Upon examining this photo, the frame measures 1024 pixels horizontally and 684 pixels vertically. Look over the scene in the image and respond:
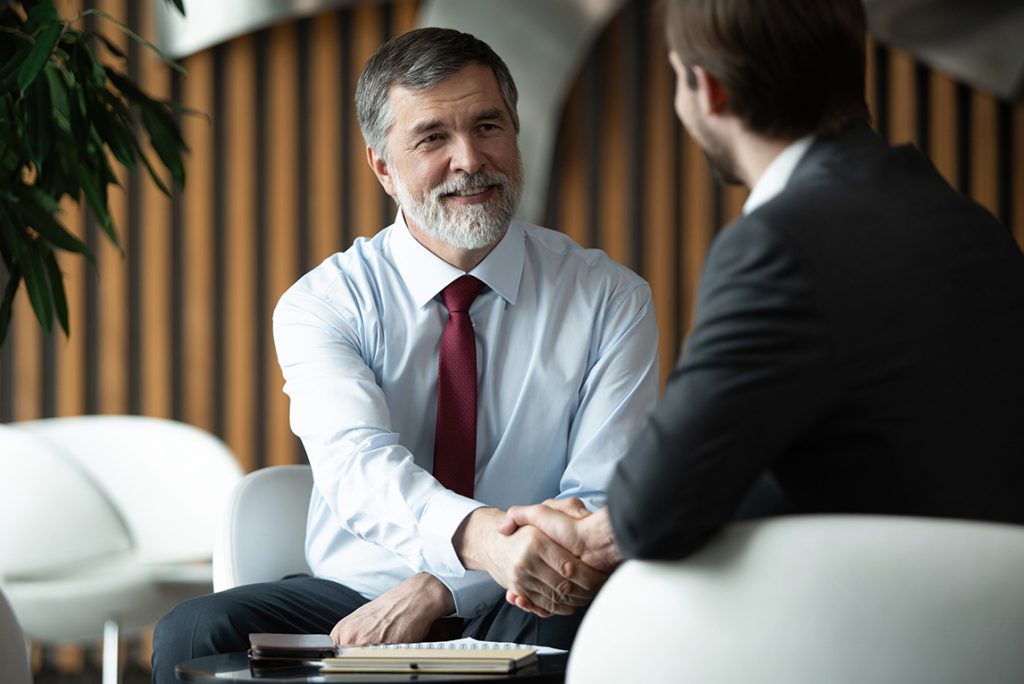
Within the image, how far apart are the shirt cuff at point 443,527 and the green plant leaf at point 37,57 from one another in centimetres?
94

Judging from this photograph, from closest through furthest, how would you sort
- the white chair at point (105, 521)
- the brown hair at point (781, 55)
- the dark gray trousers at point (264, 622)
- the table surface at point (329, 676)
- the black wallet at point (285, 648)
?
1. the brown hair at point (781, 55)
2. the table surface at point (329, 676)
3. the black wallet at point (285, 648)
4. the dark gray trousers at point (264, 622)
5. the white chair at point (105, 521)

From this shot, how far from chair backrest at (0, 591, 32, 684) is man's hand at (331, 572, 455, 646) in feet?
1.43

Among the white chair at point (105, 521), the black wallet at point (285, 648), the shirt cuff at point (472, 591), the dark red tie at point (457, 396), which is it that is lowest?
the white chair at point (105, 521)

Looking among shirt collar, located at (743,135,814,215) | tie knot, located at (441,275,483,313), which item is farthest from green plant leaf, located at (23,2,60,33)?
shirt collar, located at (743,135,814,215)

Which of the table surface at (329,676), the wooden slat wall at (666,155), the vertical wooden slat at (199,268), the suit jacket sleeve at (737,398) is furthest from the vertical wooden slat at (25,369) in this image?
the suit jacket sleeve at (737,398)

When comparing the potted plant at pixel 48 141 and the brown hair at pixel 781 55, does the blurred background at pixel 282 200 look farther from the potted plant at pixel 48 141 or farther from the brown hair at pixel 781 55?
the brown hair at pixel 781 55

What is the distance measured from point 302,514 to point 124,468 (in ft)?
4.41

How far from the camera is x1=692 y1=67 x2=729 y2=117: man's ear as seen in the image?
122 centimetres

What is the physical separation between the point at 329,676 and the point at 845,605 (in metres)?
0.57

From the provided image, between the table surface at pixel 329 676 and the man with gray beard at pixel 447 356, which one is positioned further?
the man with gray beard at pixel 447 356

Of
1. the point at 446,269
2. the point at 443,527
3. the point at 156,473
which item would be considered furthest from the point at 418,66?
the point at 156,473

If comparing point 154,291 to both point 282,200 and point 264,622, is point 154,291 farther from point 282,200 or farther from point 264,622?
point 264,622

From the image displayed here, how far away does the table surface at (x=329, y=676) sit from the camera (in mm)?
1312

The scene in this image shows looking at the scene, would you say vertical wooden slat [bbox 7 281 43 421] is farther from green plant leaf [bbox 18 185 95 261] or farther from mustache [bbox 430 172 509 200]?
mustache [bbox 430 172 509 200]
